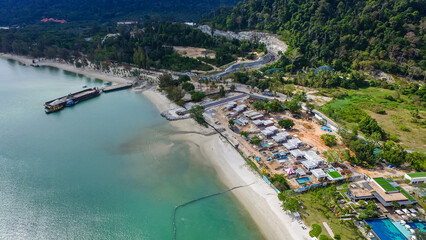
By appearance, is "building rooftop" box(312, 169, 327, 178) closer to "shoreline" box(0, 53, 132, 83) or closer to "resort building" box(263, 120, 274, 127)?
"resort building" box(263, 120, 274, 127)

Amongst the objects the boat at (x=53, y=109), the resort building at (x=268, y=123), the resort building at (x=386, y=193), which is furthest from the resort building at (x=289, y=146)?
the boat at (x=53, y=109)

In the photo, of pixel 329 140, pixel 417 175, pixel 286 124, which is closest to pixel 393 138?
pixel 417 175

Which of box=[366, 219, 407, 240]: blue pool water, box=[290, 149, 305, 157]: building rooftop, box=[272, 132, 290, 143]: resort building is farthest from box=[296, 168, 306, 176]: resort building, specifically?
box=[366, 219, 407, 240]: blue pool water

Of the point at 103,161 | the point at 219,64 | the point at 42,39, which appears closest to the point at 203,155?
the point at 103,161

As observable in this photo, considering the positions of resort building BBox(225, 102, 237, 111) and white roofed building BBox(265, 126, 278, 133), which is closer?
white roofed building BBox(265, 126, 278, 133)

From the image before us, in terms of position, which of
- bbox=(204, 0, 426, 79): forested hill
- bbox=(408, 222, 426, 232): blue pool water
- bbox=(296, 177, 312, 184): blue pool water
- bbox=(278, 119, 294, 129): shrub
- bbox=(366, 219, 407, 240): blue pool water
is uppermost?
bbox=(204, 0, 426, 79): forested hill

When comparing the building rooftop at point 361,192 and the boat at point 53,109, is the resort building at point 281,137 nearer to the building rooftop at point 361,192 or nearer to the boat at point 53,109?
the building rooftop at point 361,192
